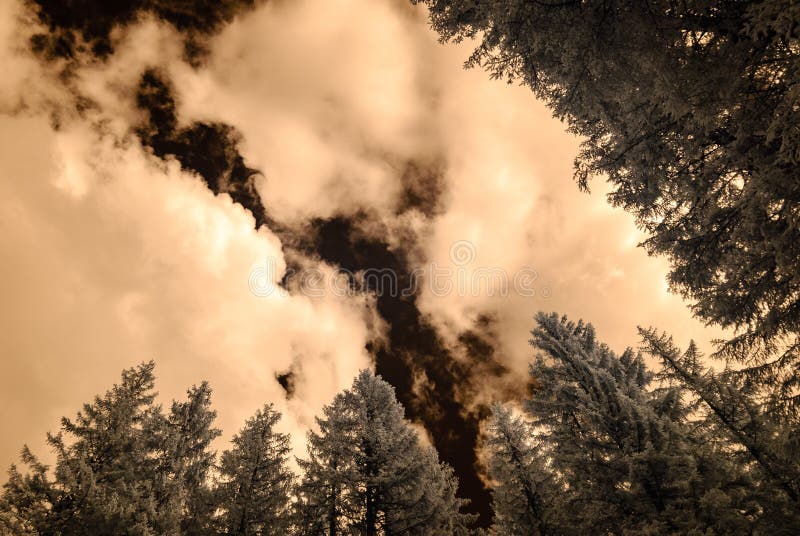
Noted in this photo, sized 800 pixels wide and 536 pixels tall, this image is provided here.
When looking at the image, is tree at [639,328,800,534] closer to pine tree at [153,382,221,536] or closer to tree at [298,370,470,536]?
tree at [298,370,470,536]

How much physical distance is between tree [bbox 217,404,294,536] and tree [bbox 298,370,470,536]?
964 millimetres

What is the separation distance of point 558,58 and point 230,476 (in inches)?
691

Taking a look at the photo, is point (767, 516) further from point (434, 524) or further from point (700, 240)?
point (434, 524)

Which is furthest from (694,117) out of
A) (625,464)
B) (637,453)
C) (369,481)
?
(369,481)

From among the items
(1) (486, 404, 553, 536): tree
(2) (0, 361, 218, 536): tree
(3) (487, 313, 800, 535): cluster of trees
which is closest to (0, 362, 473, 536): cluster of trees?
(2) (0, 361, 218, 536): tree

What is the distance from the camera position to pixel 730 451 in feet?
36.6

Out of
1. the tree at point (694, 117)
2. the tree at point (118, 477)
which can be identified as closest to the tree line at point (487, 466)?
the tree at point (118, 477)

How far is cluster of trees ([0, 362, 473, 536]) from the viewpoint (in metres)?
9.48

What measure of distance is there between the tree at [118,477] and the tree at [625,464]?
499 inches

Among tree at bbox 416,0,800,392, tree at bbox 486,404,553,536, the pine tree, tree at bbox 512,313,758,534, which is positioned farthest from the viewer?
tree at bbox 486,404,553,536

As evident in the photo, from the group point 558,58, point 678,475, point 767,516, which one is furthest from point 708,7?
point 767,516

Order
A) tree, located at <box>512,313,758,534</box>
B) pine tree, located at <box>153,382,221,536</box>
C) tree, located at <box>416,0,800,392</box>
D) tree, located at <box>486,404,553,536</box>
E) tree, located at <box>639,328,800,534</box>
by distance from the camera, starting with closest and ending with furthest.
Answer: tree, located at <box>416,0,800,392</box>
tree, located at <box>639,328,800,534</box>
tree, located at <box>512,313,758,534</box>
pine tree, located at <box>153,382,221,536</box>
tree, located at <box>486,404,553,536</box>

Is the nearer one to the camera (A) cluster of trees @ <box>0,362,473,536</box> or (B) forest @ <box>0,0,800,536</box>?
(B) forest @ <box>0,0,800,536</box>

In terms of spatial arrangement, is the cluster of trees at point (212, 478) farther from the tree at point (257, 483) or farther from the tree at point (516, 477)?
the tree at point (516, 477)
